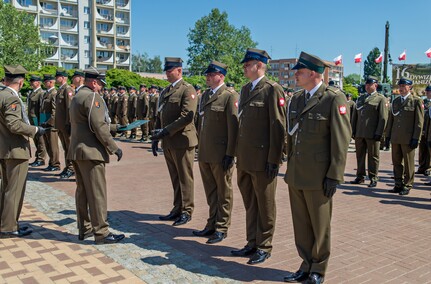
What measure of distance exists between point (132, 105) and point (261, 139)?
606 inches

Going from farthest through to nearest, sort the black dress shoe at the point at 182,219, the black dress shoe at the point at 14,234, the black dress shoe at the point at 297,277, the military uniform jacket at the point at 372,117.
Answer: the military uniform jacket at the point at 372,117 → the black dress shoe at the point at 182,219 → the black dress shoe at the point at 14,234 → the black dress shoe at the point at 297,277

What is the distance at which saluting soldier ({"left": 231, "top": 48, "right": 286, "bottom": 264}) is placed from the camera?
14.5 ft

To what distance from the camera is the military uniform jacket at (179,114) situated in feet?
18.9

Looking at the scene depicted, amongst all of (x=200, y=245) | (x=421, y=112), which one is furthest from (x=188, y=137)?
(x=421, y=112)

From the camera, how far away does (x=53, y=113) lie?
9.78m

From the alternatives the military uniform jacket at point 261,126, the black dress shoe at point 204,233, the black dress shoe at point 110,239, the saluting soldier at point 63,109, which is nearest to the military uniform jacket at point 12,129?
the black dress shoe at point 110,239

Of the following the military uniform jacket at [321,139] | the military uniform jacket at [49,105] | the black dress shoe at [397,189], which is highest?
the military uniform jacket at [49,105]

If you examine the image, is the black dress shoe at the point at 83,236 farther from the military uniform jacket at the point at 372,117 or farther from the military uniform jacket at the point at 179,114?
the military uniform jacket at the point at 372,117

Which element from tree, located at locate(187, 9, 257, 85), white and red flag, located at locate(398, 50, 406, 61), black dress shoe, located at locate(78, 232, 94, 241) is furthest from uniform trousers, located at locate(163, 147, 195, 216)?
tree, located at locate(187, 9, 257, 85)

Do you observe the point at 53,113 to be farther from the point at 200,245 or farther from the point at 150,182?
the point at 200,245

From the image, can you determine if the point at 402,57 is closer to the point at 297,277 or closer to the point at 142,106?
the point at 142,106

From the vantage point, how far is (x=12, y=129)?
521 centimetres

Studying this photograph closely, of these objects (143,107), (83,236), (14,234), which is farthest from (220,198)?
(143,107)

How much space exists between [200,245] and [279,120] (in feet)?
6.10
